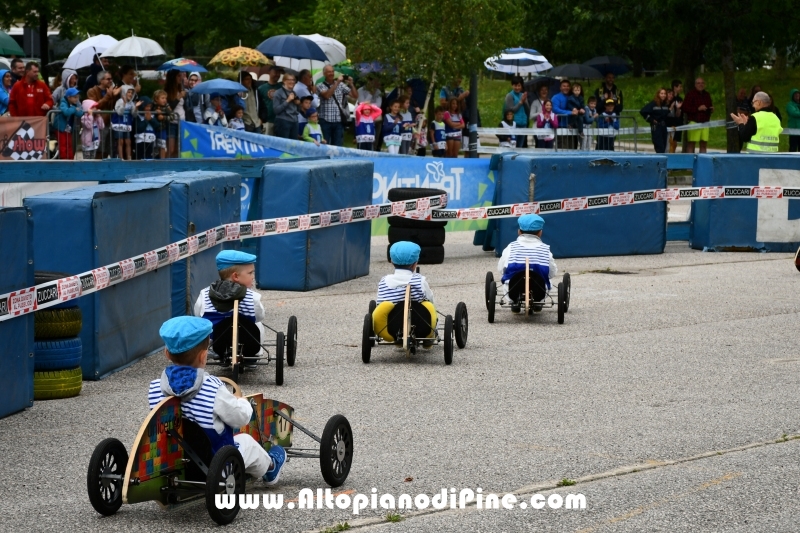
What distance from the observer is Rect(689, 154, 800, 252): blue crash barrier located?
19969 mm

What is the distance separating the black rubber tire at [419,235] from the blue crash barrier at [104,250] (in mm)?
6822

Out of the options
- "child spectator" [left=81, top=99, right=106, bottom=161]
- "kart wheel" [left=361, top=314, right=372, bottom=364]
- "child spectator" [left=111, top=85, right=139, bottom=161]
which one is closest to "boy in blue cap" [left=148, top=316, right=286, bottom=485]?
"kart wheel" [left=361, top=314, right=372, bottom=364]

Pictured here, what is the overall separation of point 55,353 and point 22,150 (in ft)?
37.6

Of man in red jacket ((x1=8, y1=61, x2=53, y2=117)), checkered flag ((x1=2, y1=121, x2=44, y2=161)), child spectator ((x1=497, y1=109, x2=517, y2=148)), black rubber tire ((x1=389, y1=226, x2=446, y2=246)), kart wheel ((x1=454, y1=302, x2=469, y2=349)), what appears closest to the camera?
kart wheel ((x1=454, y1=302, x2=469, y2=349))

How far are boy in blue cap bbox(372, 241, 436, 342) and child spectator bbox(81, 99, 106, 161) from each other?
11.6 meters

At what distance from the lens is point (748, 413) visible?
9297 mm

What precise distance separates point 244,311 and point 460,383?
1.88 metres

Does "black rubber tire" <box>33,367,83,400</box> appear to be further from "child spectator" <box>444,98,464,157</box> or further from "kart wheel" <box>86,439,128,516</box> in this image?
"child spectator" <box>444,98,464,157</box>

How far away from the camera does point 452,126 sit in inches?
1043

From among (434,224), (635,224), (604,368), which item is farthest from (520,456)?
(635,224)

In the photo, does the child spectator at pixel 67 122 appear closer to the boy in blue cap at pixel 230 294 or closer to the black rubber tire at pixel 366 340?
the black rubber tire at pixel 366 340

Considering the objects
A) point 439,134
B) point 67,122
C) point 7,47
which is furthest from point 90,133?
point 7,47

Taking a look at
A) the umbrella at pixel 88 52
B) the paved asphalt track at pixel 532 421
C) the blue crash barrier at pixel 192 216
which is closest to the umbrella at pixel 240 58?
the umbrella at pixel 88 52

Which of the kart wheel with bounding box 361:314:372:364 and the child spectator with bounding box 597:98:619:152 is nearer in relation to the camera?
the kart wheel with bounding box 361:314:372:364
